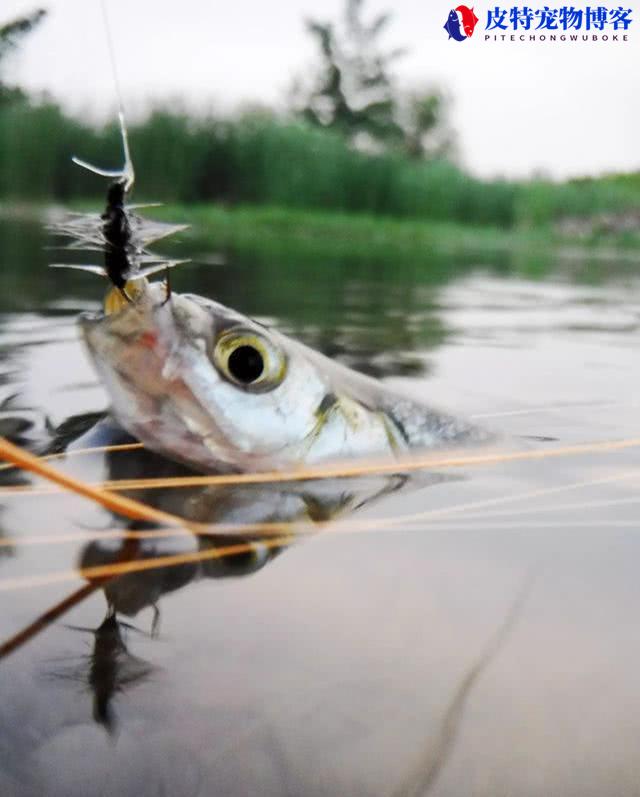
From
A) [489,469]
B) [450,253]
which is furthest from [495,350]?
[450,253]

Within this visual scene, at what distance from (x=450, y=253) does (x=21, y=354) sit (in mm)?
12011

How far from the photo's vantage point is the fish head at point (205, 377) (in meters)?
1.70

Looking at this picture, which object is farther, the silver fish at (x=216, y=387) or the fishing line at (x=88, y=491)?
the silver fish at (x=216, y=387)

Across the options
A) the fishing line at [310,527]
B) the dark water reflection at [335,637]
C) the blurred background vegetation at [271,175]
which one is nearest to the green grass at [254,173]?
the blurred background vegetation at [271,175]

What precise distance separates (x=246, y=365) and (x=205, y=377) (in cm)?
9

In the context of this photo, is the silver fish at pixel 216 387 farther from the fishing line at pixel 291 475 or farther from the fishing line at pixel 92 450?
the fishing line at pixel 92 450

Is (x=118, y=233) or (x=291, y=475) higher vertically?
(x=118, y=233)

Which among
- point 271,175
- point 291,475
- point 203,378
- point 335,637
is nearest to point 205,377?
point 203,378

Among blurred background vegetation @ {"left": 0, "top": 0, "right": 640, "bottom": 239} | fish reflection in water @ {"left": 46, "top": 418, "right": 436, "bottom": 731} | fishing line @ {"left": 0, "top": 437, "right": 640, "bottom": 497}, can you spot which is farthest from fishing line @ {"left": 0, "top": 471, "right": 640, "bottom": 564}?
blurred background vegetation @ {"left": 0, "top": 0, "right": 640, "bottom": 239}

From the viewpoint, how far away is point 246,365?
172cm

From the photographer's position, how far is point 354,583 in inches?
61.4

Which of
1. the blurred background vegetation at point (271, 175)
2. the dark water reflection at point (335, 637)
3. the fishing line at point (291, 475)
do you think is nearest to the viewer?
the dark water reflection at point (335, 637)

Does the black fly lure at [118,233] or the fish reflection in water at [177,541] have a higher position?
the black fly lure at [118,233]

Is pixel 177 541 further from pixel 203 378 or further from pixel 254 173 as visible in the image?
pixel 254 173
